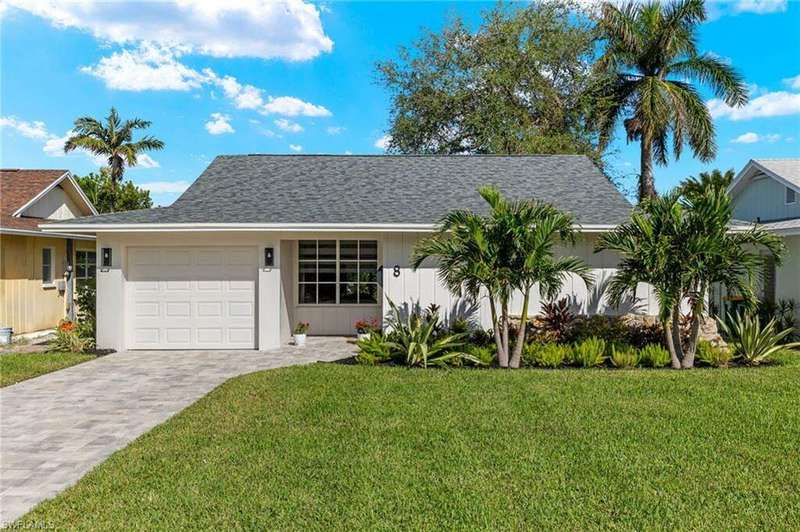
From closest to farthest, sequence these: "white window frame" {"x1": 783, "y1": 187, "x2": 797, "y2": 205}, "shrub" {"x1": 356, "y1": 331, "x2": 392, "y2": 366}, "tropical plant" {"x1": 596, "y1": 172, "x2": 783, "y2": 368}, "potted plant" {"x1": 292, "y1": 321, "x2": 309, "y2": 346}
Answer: "tropical plant" {"x1": 596, "y1": 172, "x2": 783, "y2": 368} < "shrub" {"x1": 356, "y1": 331, "x2": 392, "y2": 366} < "potted plant" {"x1": 292, "y1": 321, "x2": 309, "y2": 346} < "white window frame" {"x1": 783, "y1": 187, "x2": 797, "y2": 205}

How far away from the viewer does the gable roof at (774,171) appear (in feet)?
47.5

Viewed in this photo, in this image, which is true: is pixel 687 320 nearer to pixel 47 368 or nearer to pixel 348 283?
pixel 348 283

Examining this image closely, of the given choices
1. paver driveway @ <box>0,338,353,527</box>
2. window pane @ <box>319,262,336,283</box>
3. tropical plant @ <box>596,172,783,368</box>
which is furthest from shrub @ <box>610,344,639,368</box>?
window pane @ <box>319,262,336,283</box>

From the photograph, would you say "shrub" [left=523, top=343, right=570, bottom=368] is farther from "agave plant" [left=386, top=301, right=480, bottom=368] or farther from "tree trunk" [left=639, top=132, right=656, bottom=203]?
"tree trunk" [left=639, top=132, right=656, bottom=203]

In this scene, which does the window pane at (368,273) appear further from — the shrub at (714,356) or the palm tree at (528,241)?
the shrub at (714,356)

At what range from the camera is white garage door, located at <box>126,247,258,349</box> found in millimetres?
10594

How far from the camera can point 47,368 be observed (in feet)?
28.6

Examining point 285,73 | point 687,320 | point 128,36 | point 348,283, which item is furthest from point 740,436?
point 285,73

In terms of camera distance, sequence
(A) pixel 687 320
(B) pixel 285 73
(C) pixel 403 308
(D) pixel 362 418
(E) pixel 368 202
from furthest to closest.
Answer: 1. (B) pixel 285 73
2. (E) pixel 368 202
3. (C) pixel 403 308
4. (A) pixel 687 320
5. (D) pixel 362 418

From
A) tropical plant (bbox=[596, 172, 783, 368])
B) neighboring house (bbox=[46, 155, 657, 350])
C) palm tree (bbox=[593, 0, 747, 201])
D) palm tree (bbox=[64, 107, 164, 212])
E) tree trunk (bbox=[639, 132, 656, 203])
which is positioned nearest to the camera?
tropical plant (bbox=[596, 172, 783, 368])

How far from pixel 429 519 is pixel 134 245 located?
372 inches

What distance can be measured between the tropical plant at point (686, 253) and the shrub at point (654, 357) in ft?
0.39

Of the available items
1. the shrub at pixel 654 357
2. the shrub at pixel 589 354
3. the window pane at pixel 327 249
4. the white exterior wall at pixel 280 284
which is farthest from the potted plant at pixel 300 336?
the shrub at pixel 654 357

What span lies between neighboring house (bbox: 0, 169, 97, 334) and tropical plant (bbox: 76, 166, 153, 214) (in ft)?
52.4
